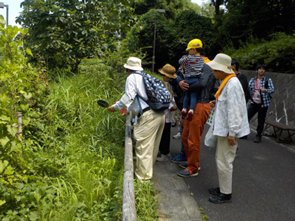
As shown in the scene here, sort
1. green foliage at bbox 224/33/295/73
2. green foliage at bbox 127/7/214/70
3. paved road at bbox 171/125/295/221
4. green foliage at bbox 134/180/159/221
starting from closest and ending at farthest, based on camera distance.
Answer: green foliage at bbox 134/180/159/221 < paved road at bbox 171/125/295/221 < green foliage at bbox 224/33/295/73 < green foliage at bbox 127/7/214/70

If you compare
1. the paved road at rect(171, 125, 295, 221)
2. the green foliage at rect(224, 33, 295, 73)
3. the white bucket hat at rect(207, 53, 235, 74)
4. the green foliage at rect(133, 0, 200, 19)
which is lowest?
the paved road at rect(171, 125, 295, 221)

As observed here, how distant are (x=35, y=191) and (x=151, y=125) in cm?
178

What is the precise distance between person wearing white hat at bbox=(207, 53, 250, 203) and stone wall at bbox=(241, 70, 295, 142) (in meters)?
4.86

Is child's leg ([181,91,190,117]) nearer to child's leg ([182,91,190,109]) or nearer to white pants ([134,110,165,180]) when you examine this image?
child's leg ([182,91,190,109])

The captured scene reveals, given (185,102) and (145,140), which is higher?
(185,102)

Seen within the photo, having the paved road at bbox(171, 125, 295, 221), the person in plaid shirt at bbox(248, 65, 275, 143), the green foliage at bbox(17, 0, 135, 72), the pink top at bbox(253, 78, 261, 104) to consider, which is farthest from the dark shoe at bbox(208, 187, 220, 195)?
the green foliage at bbox(17, 0, 135, 72)

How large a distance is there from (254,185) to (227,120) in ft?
5.24

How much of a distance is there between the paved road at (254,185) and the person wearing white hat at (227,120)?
245 millimetres

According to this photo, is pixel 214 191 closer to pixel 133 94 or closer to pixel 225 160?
pixel 225 160

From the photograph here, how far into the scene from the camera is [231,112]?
12.6ft

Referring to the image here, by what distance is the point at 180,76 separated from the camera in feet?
17.3

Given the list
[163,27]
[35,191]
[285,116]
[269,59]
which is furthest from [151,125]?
[163,27]

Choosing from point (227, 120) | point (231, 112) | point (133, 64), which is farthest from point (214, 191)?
point (133, 64)

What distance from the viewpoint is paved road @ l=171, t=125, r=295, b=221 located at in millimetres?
3936
